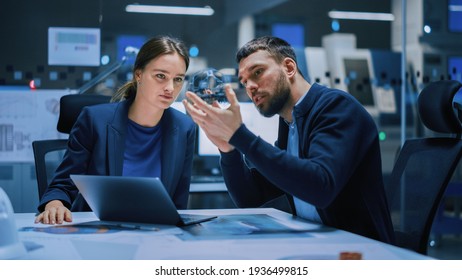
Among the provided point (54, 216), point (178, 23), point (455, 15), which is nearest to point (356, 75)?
point (455, 15)

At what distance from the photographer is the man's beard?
78.2 inches

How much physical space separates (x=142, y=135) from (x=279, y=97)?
62 cm

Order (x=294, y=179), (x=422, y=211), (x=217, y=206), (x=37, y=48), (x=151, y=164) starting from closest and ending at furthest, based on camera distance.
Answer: (x=294, y=179), (x=422, y=211), (x=151, y=164), (x=37, y=48), (x=217, y=206)

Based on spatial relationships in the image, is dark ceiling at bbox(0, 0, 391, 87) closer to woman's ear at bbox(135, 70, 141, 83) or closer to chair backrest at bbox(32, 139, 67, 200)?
chair backrest at bbox(32, 139, 67, 200)

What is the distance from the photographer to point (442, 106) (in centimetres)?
194

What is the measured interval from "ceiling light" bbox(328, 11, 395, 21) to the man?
2.88m

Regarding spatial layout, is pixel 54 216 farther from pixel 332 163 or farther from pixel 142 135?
pixel 332 163

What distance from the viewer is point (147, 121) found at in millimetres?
2371

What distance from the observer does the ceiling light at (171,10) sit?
434 cm

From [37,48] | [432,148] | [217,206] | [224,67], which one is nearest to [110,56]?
[37,48]

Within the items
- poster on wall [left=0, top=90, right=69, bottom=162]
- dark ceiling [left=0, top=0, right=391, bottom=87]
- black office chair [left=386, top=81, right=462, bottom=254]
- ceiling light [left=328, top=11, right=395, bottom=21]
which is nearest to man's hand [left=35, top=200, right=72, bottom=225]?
black office chair [left=386, top=81, right=462, bottom=254]

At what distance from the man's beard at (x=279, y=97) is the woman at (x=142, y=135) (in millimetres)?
481
